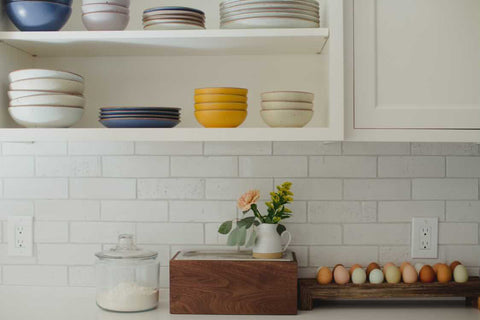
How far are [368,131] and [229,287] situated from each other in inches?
25.0

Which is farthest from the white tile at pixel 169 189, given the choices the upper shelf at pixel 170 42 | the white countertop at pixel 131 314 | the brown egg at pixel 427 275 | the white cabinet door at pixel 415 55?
the brown egg at pixel 427 275

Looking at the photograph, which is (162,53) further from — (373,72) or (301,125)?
(373,72)

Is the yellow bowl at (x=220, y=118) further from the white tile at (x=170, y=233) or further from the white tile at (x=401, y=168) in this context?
the white tile at (x=401, y=168)

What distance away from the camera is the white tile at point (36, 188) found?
211 cm

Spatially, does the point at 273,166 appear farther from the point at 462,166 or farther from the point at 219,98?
the point at 462,166

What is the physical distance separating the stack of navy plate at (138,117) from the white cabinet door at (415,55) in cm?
58

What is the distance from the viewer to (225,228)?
1.95 meters

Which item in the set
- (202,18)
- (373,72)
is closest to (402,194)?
(373,72)

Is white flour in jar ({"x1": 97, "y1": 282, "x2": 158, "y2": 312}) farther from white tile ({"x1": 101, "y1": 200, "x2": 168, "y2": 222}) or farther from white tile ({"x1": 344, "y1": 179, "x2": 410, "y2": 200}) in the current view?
white tile ({"x1": 344, "y1": 179, "x2": 410, "y2": 200})

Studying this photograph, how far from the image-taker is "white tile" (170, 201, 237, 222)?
2.08m

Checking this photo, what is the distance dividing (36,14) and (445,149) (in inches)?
55.7

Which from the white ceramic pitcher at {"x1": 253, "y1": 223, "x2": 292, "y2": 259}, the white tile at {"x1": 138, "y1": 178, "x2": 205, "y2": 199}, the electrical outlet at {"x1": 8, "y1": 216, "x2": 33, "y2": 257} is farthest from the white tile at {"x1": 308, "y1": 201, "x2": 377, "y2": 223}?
the electrical outlet at {"x1": 8, "y1": 216, "x2": 33, "y2": 257}

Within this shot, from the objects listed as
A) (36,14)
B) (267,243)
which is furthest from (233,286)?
(36,14)

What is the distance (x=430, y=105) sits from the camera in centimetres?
175
